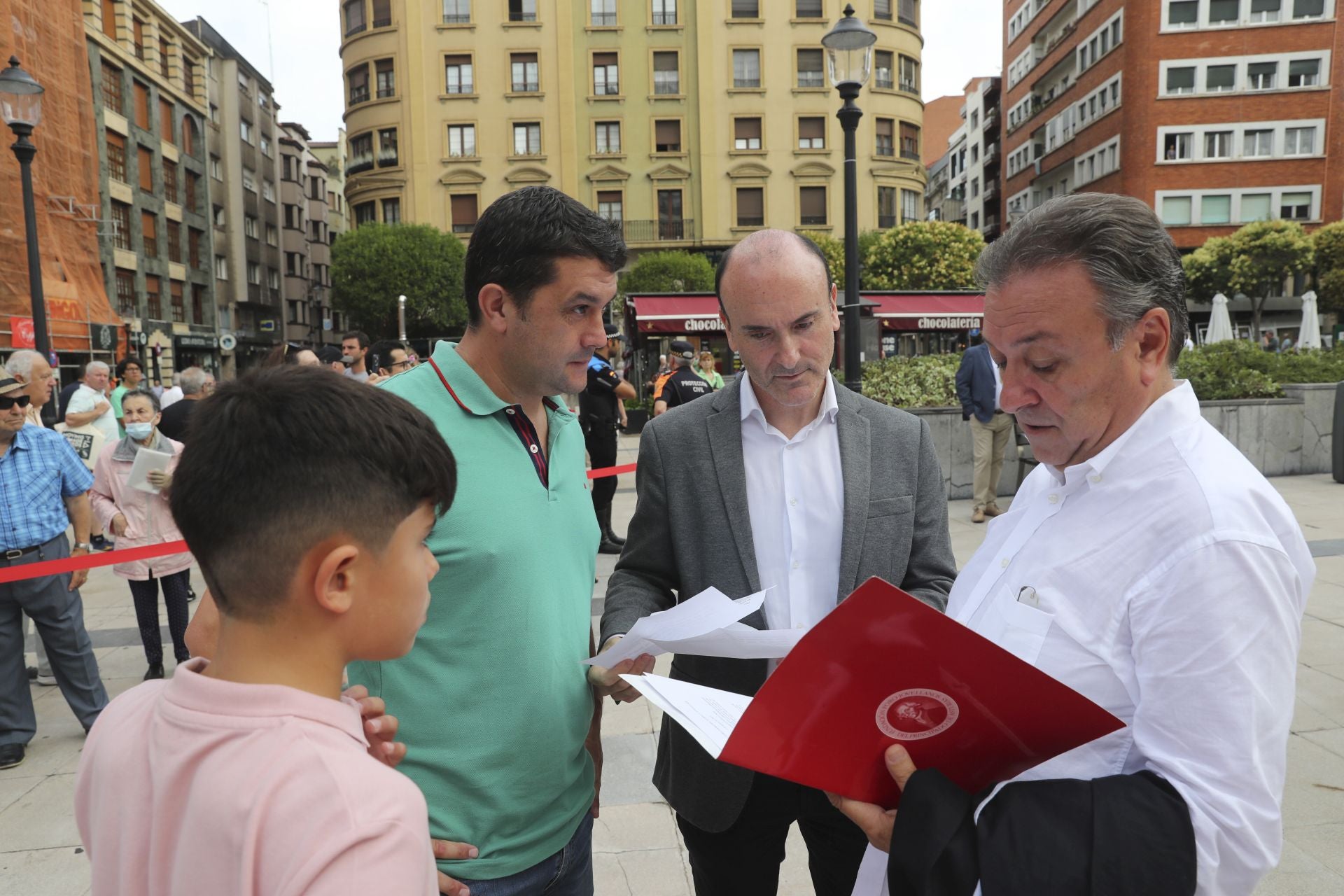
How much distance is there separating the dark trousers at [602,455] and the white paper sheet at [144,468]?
3695mm

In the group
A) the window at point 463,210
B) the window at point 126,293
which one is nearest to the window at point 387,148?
the window at point 463,210

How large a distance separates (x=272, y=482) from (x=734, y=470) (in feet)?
4.42

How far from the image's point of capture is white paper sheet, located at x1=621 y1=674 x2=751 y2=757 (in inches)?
52.2

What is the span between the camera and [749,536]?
7.11 feet

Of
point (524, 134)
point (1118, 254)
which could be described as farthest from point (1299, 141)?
point (1118, 254)

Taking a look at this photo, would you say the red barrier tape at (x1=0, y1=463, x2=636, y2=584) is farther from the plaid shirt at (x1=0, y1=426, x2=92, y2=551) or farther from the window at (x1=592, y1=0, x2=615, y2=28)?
the window at (x1=592, y1=0, x2=615, y2=28)

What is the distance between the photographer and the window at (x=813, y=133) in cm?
4231

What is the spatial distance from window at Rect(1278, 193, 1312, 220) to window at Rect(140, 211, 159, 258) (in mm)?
50896

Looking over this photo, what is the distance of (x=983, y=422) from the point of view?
29.0ft

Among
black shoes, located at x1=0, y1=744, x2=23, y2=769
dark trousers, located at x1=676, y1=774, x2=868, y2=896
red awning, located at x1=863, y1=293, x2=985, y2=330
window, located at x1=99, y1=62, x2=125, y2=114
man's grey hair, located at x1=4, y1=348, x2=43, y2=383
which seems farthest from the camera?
window, located at x1=99, y1=62, x2=125, y2=114

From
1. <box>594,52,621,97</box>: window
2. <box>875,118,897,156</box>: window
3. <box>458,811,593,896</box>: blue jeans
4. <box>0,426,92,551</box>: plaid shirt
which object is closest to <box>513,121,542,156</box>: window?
<box>594,52,621,97</box>: window

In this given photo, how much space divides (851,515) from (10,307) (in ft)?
77.8

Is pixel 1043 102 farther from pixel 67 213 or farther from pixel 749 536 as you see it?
pixel 749 536

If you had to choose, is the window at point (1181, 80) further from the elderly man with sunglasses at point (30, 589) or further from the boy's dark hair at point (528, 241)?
the boy's dark hair at point (528, 241)
